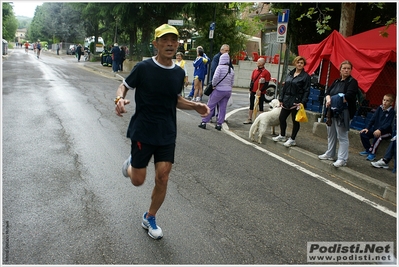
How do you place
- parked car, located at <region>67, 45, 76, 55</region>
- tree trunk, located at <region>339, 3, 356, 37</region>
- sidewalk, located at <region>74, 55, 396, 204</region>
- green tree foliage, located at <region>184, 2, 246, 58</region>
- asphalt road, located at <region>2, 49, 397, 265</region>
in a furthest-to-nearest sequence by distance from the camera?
parked car, located at <region>67, 45, 76, 55</region>
green tree foliage, located at <region>184, 2, 246, 58</region>
tree trunk, located at <region>339, 3, 356, 37</region>
sidewalk, located at <region>74, 55, 396, 204</region>
asphalt road, located at <region>2, 49, 397, 265</region>

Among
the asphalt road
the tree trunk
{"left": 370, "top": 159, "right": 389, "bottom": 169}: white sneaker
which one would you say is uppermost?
the tree trunk

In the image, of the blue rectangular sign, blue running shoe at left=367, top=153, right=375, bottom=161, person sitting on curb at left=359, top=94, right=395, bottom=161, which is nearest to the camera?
person sitting on curb at left=359, top=94, right=395, bottom=161

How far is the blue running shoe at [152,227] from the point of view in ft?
11.4

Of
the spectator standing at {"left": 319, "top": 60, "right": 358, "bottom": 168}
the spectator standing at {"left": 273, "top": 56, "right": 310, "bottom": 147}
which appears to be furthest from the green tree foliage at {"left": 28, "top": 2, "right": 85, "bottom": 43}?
the spectator standing at {"left": 319, "top": 60, "right": 358, "bottom": 168}

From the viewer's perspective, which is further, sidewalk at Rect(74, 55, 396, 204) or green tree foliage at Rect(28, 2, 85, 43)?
green tree foliage at Rect(28, 2, 85, 43)

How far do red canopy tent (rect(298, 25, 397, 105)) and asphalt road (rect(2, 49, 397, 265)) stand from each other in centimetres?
331

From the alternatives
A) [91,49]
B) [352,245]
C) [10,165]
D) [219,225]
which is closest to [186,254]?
[219,225]

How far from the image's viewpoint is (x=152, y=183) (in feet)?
16.2

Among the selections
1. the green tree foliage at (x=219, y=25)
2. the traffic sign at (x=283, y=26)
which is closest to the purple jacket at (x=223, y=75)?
the traffic sign at (x=283, y=26)

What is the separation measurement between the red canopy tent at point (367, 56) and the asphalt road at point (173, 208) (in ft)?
10.9

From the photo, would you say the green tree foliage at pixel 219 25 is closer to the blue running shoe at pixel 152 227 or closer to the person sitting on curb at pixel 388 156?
the person sitting on curb at pixel 388 156

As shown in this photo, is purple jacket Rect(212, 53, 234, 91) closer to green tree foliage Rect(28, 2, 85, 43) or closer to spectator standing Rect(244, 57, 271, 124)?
spectator standing Rect(244, 57, 271, 124)

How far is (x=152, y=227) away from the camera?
139 inches

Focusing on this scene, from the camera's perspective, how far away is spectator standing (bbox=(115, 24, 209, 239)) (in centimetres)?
337
